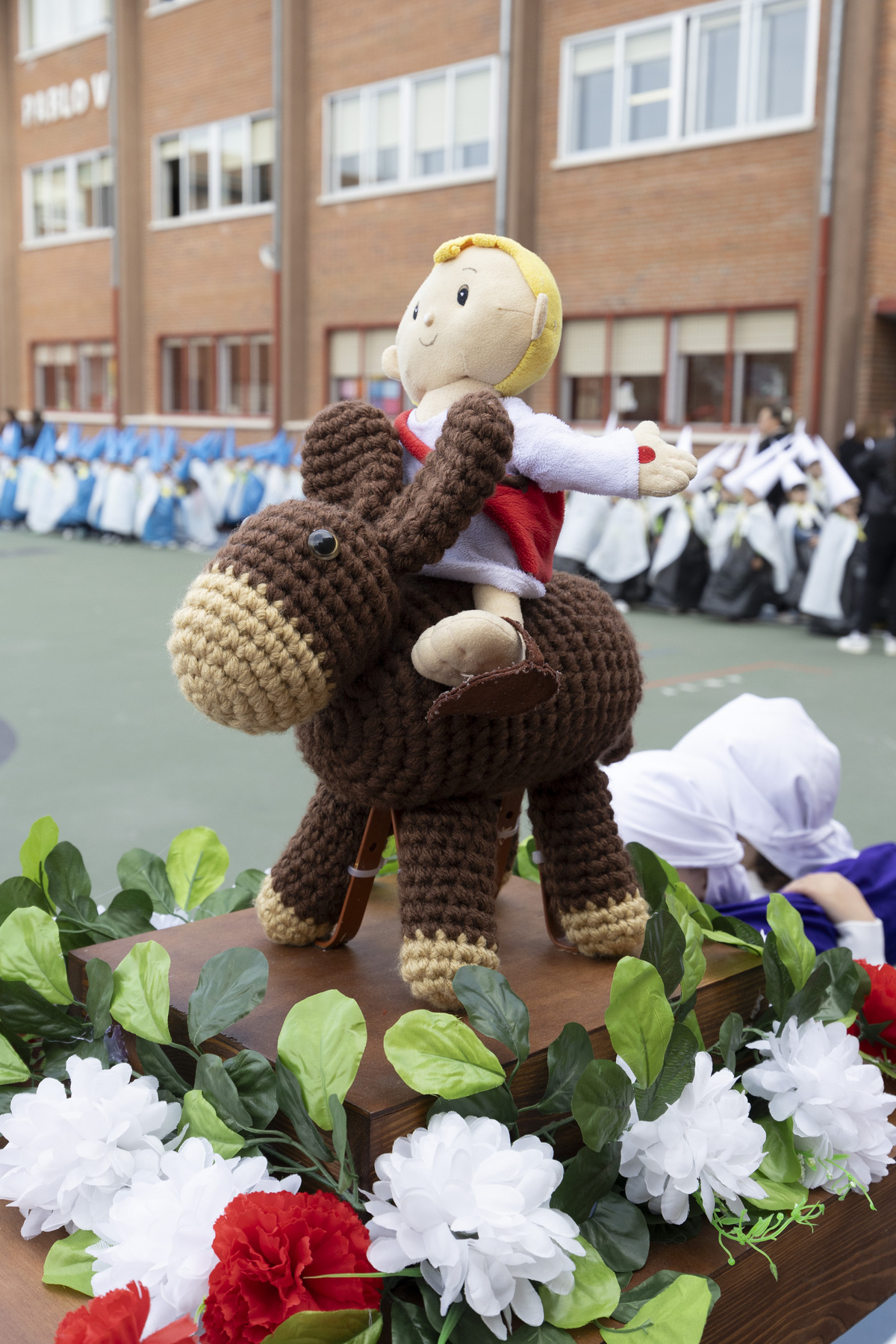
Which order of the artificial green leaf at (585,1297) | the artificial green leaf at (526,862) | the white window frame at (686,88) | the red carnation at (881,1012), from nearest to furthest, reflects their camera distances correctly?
the artificial green leaf at (585,1297) → the red carnation at (881,1012) → the artificial green leaf at (526,862) → the white window frame at (686,88)

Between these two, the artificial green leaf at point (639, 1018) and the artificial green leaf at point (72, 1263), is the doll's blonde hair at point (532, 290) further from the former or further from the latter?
the artificial green leaf at point (72, 1263)

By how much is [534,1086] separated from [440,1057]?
186 millimetres

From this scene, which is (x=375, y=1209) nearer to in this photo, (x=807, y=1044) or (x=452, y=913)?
(x=452, y=913)

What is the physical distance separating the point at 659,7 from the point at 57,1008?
13.1m

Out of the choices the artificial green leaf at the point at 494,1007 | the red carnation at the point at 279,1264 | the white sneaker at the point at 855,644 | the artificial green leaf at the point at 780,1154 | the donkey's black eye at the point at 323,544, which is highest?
the donkey's black eye at the point at 323,544

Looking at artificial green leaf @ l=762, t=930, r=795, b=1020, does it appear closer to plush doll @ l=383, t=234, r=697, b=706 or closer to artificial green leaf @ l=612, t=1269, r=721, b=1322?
artificial green leaf @ l=612, t=1269, r=721, b=1322

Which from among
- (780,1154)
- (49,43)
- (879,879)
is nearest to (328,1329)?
(780,1154)

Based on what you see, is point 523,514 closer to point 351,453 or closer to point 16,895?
point 351,453

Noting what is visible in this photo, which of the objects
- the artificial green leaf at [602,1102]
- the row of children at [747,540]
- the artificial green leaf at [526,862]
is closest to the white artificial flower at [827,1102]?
the artificial green leaf at [602,1102]

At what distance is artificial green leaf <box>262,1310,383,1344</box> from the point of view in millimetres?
1018

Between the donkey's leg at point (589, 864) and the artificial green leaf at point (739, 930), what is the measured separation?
17cm

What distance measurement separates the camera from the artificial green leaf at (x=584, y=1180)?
1.24 metres

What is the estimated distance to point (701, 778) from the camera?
2.29 metres

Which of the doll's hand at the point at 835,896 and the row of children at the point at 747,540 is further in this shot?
the row of children at the point at 747,540
